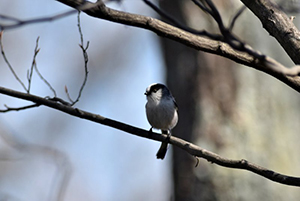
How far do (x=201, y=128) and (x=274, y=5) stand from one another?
328 centimetres

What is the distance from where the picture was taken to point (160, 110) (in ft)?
14.2

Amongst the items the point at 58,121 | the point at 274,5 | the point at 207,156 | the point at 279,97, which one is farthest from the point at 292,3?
the point at 58,121

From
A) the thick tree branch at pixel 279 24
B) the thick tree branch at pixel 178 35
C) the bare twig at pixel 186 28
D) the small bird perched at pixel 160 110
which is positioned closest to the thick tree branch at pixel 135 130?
the thick tree branch at pixel 178 35

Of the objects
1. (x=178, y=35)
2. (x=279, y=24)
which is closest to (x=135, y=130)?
(x=178, y=35)

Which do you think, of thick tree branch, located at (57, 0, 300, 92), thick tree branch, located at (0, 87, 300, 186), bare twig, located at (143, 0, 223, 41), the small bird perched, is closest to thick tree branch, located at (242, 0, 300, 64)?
thick tree branch, located at (57, 0, 300, 92)

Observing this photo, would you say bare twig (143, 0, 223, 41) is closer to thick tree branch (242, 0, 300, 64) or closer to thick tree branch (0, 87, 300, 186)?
thick tree branch (242, 0, 300, 64)

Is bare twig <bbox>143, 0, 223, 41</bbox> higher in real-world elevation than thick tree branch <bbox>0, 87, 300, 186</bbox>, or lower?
higher

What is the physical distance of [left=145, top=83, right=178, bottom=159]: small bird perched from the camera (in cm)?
432

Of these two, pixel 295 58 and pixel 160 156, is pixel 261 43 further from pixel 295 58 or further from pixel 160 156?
pixel 295 58

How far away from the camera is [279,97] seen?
5926mm

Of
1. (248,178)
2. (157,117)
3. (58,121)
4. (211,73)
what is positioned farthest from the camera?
(58,121)

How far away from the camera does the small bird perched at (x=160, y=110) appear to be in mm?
4324

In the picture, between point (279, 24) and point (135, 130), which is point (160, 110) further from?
point (279, 24)

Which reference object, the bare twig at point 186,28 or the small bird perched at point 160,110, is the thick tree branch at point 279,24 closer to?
the bare twig at point 186,28
